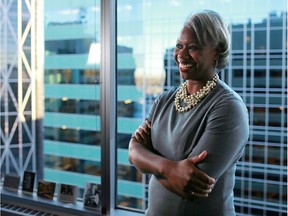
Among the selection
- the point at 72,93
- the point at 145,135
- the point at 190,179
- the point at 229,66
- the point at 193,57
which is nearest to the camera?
the point at 190,179

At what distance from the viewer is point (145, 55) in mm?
2215

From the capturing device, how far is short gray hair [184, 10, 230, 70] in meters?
1.17

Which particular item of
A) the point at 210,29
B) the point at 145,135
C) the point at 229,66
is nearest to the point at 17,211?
the point at 145,135

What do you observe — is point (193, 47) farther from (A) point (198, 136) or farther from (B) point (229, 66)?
(B) point (229, 66)

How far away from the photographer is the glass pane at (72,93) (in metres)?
2.45

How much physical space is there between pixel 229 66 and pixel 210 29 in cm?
78

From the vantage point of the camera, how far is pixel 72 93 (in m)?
2.61

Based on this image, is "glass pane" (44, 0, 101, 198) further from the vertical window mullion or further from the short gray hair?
the short gray hair

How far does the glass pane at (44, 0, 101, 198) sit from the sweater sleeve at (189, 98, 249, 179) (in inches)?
54.2

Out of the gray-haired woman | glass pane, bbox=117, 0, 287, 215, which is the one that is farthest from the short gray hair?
glass pane, bbox=117, 0, 287, 215

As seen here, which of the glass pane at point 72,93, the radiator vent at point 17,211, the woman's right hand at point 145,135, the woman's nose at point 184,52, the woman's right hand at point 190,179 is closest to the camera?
the woman's right hand at point 190,179

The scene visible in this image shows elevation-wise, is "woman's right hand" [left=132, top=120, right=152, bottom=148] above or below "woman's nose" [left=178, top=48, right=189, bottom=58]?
below

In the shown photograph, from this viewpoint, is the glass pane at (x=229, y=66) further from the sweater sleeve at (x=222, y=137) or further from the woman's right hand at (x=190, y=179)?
the woman's right hand at (x=190, y=179)

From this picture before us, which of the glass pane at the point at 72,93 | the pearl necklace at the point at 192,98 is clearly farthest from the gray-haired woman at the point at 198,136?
the glass pane at the point at 72,93
